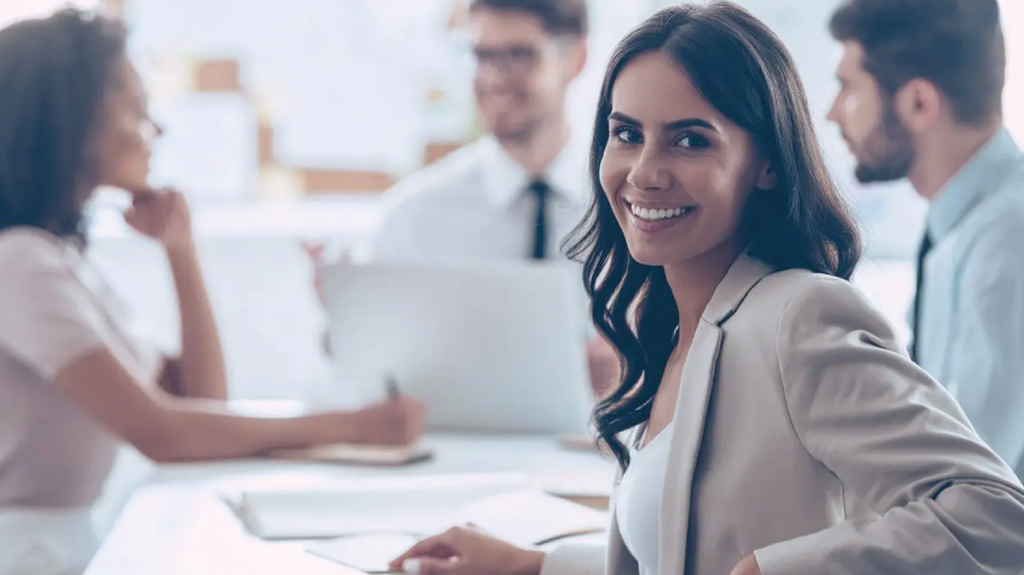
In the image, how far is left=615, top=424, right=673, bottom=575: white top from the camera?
3.80 ft

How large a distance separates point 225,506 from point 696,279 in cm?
84

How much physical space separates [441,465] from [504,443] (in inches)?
6.9

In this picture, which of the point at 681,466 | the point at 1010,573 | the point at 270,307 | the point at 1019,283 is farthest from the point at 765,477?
the point at 270,307

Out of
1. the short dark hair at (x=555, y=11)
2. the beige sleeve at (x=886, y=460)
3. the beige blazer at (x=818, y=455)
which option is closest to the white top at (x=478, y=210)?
the short dark hair at (x=555, y=11)

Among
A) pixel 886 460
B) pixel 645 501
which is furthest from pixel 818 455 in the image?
pixel 645 501

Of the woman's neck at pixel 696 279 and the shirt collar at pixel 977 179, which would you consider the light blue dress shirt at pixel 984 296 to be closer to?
the shirt collar at pixel 977 179

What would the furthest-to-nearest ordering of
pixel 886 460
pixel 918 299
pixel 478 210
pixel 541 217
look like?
1. pixel 478 210
2. pixel 541 217
3. pixel 918 299
4. pixel 886 460

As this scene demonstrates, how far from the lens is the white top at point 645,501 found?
1.16 meters

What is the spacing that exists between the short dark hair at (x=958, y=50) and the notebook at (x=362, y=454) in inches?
41.8

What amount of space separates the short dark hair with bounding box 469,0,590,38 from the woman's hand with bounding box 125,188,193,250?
914mm

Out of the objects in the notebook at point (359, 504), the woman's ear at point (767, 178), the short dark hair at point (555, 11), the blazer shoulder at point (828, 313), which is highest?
the short dark hair at point (555, 11)

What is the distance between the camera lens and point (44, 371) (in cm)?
193

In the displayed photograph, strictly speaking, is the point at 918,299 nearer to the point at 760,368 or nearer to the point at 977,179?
the point at 977,179

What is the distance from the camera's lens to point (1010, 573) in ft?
3.17
